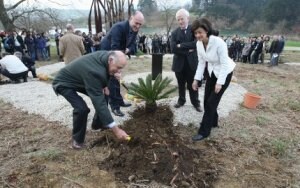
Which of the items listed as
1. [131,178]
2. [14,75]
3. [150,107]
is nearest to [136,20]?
[150,107]

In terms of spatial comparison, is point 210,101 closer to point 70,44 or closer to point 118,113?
point 118,113

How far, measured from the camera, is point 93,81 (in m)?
3.29

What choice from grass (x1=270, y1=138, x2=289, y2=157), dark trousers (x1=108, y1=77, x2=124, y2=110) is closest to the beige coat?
dark trousers (x1=108, y1=77, x2=124, y2=110)

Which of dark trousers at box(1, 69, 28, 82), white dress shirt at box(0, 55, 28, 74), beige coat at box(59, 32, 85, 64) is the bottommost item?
dark trousers at box(1, 69, 28, 82)

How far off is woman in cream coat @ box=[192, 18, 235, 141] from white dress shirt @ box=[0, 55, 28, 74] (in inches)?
234

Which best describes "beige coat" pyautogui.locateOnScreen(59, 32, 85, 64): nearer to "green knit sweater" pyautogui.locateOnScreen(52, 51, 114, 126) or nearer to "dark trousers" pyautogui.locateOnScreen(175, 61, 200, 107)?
"dark trousers" pyautogui.locateOnScreen(175, 61, 200, 107)

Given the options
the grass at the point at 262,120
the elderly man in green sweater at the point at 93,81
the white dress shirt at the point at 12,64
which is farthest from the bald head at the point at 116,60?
the white dress shirt at the point at 12,64

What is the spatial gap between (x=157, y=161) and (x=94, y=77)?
3.92 feet

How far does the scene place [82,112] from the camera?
12.3 feet

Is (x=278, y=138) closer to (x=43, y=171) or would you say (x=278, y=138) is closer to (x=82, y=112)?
(x=82, y=112)

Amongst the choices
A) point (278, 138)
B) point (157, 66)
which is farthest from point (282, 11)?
point (278, 138)

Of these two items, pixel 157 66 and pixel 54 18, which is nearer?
pixel 157 66

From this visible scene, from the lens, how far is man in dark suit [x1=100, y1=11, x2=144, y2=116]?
4761mm

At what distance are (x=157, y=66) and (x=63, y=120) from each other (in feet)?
13.6
